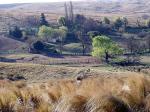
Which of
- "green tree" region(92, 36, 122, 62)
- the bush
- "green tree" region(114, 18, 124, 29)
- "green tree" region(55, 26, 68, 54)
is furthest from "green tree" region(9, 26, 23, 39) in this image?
"green tree" region(92, 36, 122, 62)

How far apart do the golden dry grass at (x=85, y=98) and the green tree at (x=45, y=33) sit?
131768mm

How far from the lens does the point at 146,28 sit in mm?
170500

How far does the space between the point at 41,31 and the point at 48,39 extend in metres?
4.99

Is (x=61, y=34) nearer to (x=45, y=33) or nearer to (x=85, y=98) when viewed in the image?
(x=45, y=33)

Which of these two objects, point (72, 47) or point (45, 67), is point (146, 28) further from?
point (45, 67)

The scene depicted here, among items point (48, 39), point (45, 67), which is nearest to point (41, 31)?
point (48, 39)

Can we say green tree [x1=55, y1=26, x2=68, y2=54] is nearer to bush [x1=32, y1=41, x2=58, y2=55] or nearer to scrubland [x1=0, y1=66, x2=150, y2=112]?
bush [x1=32, y1=41, x2=58, y2=55]

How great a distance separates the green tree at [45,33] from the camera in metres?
141

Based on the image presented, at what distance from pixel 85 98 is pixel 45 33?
136 meters

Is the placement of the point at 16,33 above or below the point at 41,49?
above

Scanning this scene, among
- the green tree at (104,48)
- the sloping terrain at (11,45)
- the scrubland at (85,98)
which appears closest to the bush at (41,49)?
the sloping terrain at (11,45)

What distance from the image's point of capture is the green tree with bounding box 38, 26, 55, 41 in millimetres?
141250

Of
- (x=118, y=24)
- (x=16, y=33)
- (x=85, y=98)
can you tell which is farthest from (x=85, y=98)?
(x=118, y=24)

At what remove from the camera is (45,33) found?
470ft
